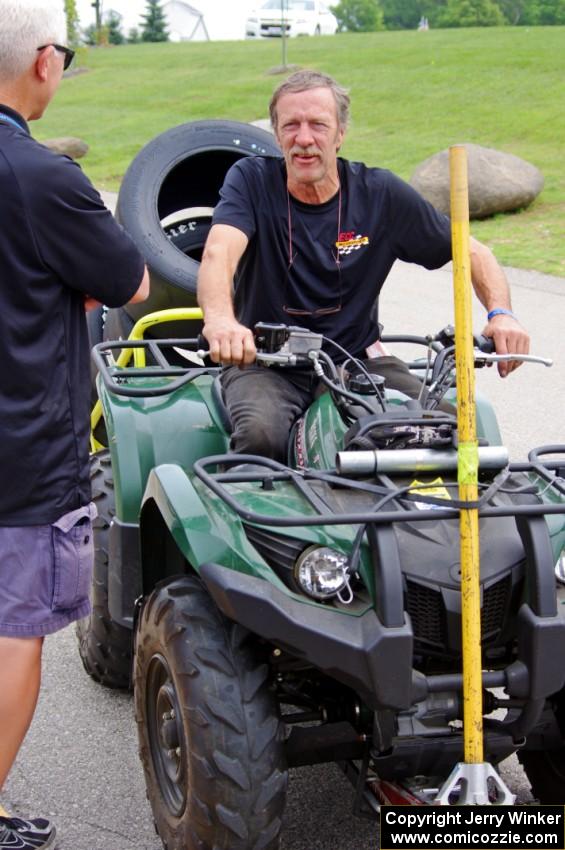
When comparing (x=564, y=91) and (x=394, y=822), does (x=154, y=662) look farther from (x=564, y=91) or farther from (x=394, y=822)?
(x=564, y=91)

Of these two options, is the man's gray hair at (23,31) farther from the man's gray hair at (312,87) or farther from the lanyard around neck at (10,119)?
the man's gray hair at (312,87)

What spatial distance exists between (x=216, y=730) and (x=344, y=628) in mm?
382

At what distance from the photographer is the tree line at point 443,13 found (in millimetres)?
67250

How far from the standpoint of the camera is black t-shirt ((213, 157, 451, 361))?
4.09 m

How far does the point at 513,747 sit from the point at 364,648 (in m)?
0.53

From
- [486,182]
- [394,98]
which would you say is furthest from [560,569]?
A: [394,98]

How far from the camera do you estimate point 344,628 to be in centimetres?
261

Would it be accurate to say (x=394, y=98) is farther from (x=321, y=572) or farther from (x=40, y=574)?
(x=321, y=572)

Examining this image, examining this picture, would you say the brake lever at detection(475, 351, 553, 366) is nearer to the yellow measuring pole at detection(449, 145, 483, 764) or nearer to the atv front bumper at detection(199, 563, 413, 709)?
the yellow measuring pole at detection(449, 145, 483, 764)

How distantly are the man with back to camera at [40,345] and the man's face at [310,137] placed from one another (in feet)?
4.11

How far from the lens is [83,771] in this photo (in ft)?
12.2

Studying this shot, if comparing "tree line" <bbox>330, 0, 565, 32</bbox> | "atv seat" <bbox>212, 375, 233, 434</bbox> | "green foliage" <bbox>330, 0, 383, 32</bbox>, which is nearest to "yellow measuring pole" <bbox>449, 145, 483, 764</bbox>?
"atv seat" <bbox>212, 375, 233, 434</bbox>

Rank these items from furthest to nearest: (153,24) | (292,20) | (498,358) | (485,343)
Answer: (153,24) < (292,20) < (485,343) < (498,358)

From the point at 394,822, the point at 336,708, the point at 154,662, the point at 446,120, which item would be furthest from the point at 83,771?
the point at 446,120
